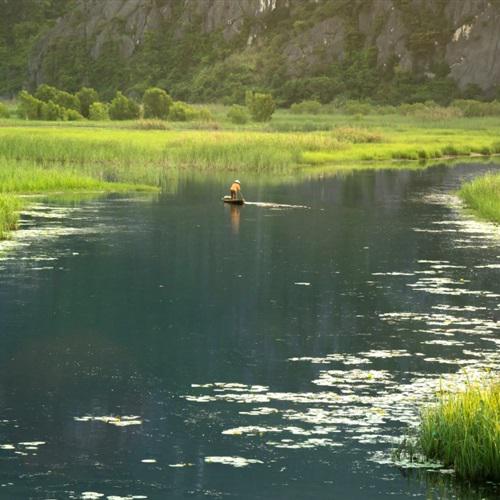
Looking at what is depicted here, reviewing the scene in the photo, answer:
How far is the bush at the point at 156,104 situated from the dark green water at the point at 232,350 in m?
68.0

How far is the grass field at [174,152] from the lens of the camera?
4997 centimetres

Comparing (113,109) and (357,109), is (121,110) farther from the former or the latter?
(357,109)

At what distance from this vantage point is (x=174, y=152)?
62.2 metres

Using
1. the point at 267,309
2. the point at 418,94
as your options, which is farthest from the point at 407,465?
the point at 418,94

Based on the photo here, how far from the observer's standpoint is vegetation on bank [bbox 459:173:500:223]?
40453mm

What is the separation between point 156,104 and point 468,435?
3701 inches

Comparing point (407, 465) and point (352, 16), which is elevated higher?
point (352, 16)

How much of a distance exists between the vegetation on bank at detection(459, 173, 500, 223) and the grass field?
1142 cm

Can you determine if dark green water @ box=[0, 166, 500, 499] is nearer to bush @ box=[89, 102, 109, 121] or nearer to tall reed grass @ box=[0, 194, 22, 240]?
tall reed grass @ box=[0, 194, 22, 240]

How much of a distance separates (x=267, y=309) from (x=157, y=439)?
8.70m

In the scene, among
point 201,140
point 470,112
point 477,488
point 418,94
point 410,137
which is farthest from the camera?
point 418,94

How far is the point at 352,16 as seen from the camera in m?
191

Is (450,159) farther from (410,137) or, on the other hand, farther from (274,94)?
(274,94)

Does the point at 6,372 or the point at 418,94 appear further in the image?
the point at 418,94
